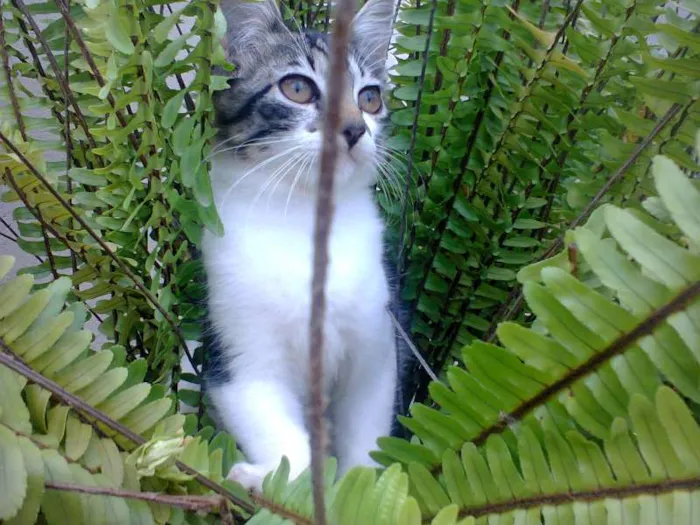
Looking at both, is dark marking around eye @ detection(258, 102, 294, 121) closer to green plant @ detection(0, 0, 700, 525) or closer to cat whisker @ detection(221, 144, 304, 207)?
cat whisker @ detection(221, 144, 304, 207)

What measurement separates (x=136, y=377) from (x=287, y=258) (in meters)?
0.32

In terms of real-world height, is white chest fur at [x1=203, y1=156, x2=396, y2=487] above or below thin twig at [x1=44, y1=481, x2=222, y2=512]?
above

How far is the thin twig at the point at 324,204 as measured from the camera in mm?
164

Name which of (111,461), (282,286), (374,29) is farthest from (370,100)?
(111,461)

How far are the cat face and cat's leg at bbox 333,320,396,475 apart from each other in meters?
0.24

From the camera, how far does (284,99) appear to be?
0.95 meters

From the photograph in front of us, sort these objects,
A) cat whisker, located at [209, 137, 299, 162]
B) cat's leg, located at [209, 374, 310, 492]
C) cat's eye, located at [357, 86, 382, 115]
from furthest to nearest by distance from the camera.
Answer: cat's eye, located at [357, 86, 382, 115] → cat whisker, located at [209, 137, 299, 162] → cat's leg, located at [209, 374, 310, 492]

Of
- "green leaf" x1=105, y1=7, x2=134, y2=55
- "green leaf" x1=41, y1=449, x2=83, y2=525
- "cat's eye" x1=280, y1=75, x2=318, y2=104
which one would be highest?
"cat's eye" x1=280, y1=75, x2=318, y2=104

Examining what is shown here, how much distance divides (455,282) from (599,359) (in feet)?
1.19

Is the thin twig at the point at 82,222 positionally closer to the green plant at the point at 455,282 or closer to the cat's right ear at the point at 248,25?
the green plant at the point at 455,282

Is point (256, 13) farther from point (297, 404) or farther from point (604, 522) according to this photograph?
point (604, 522)

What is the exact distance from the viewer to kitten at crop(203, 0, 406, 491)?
34.0 inches

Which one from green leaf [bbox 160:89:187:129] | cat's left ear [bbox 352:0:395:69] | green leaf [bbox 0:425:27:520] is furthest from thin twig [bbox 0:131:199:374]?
cat's left ear [bbox 352:0:395:69]

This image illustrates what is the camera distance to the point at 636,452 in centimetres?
41
